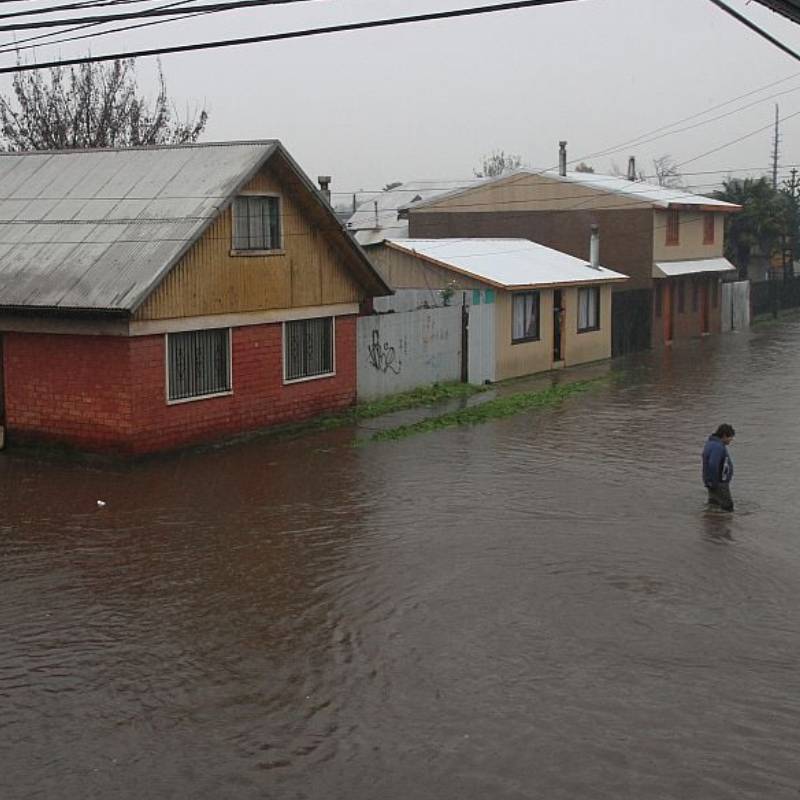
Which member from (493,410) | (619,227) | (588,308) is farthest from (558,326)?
(493,410)

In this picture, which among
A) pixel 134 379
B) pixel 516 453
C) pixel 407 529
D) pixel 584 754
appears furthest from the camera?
pixel 516 453

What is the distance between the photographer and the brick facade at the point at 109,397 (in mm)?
19047

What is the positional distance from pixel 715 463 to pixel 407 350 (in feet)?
38.0

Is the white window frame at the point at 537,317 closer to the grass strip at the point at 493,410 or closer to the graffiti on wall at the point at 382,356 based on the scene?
the grass strip at the point at 493,410

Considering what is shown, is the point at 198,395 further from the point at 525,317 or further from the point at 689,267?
the point at 689,267

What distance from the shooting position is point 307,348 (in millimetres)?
23359

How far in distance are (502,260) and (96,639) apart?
23172 millimetres

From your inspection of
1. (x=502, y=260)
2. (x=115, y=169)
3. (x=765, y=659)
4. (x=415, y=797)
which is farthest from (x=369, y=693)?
(x=502, y=260)

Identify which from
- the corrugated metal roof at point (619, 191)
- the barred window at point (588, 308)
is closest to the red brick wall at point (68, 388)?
the barred window at point (588, 308)

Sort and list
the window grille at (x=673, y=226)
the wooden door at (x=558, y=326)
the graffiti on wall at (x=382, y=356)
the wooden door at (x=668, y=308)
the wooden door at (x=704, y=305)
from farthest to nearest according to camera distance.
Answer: the wooden door at (x=704, y=305), the wooden door at (x=668, y=308), the window grille at (x=673, y=226), the wooden door at (x=558, y=326), the graffiti on wall at (x=382, y=356)

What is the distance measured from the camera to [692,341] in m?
43.2

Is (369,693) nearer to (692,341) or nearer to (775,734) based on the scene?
(775,734)

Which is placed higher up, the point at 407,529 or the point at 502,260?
the point at 502,260

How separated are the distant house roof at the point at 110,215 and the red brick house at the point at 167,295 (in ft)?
0.12
